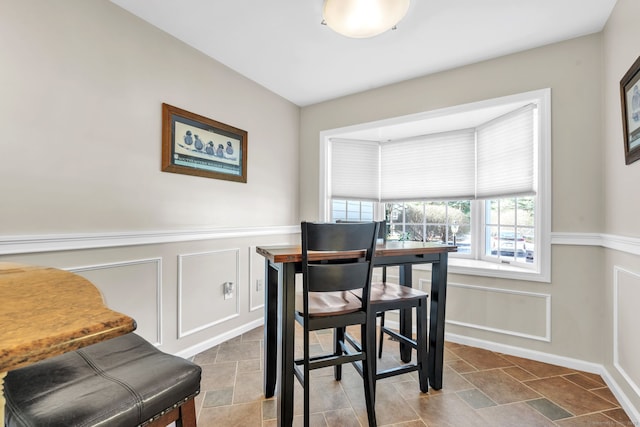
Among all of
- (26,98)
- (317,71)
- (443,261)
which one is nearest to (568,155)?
(443,261)

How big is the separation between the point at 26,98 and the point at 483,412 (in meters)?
3.18

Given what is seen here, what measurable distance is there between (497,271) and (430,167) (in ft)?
4.35

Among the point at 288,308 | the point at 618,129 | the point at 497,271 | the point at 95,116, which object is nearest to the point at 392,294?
the point at 288,308

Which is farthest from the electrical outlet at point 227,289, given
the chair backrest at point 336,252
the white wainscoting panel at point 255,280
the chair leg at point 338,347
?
the chair backrest at point 336,252

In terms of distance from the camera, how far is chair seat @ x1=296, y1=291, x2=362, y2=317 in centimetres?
149

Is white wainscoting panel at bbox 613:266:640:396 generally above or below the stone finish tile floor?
above

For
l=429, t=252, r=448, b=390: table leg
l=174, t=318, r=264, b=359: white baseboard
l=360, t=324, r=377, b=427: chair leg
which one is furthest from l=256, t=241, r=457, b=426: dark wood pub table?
l=174, t=318, r=264, b=359: white baseboard

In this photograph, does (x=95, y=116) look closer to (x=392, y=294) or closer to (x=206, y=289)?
(x=206, y=289)

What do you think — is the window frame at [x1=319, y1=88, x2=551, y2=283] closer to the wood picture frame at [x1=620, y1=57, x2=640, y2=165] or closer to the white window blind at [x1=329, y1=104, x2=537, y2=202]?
the white window blind at [x1=329, y1=104, x2=537, y2=202]

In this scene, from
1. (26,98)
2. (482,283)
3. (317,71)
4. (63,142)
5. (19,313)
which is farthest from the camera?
(317,71)

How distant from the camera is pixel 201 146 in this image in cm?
244

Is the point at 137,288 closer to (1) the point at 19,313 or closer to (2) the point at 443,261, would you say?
(1) the point at 19,313

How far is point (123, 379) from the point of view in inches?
36.1

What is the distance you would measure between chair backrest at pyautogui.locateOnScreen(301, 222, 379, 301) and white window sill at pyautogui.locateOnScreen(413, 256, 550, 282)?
156 cm
